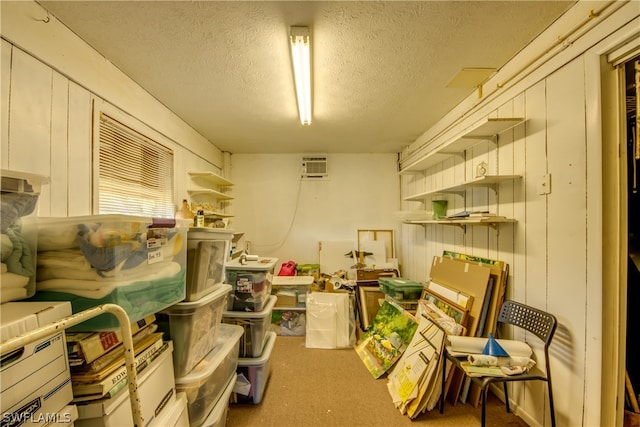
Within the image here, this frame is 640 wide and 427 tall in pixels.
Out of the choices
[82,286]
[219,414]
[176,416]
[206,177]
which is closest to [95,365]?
[82,286]

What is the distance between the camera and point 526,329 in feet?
4.91

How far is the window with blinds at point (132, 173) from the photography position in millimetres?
1686

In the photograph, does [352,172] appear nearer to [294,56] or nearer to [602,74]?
[294,56]

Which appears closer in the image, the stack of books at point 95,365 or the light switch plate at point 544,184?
the stack of books at point 95,365

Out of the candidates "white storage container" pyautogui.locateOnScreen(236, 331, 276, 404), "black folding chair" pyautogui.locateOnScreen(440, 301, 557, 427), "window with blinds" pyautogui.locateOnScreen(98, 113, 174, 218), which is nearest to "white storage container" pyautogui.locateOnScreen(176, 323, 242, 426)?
"white storage container" pyautogui.locateOnScreen(236, 331, 276, 404)

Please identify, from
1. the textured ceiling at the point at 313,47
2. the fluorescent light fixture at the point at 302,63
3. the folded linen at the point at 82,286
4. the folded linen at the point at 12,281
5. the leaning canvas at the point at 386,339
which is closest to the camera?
the folded linen at the point at 12,281

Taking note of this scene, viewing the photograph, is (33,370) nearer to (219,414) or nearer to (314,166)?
(219,414)

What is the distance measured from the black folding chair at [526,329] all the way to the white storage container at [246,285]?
1.41 metres

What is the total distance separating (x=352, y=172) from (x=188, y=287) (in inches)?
125

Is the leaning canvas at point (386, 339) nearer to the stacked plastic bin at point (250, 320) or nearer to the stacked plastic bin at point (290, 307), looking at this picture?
the stacked plastic bin at point (290, 307)

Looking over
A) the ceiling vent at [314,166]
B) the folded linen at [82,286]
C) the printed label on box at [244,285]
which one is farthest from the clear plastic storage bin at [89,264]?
the ceiling vent at [314,166]

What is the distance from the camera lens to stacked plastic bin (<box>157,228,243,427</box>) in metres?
1.34

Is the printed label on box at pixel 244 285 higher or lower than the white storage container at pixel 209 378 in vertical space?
higher

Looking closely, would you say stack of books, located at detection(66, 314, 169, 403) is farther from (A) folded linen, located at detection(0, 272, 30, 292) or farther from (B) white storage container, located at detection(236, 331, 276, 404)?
(B) white storage container, located at detection(236, 331, 276, 404)
